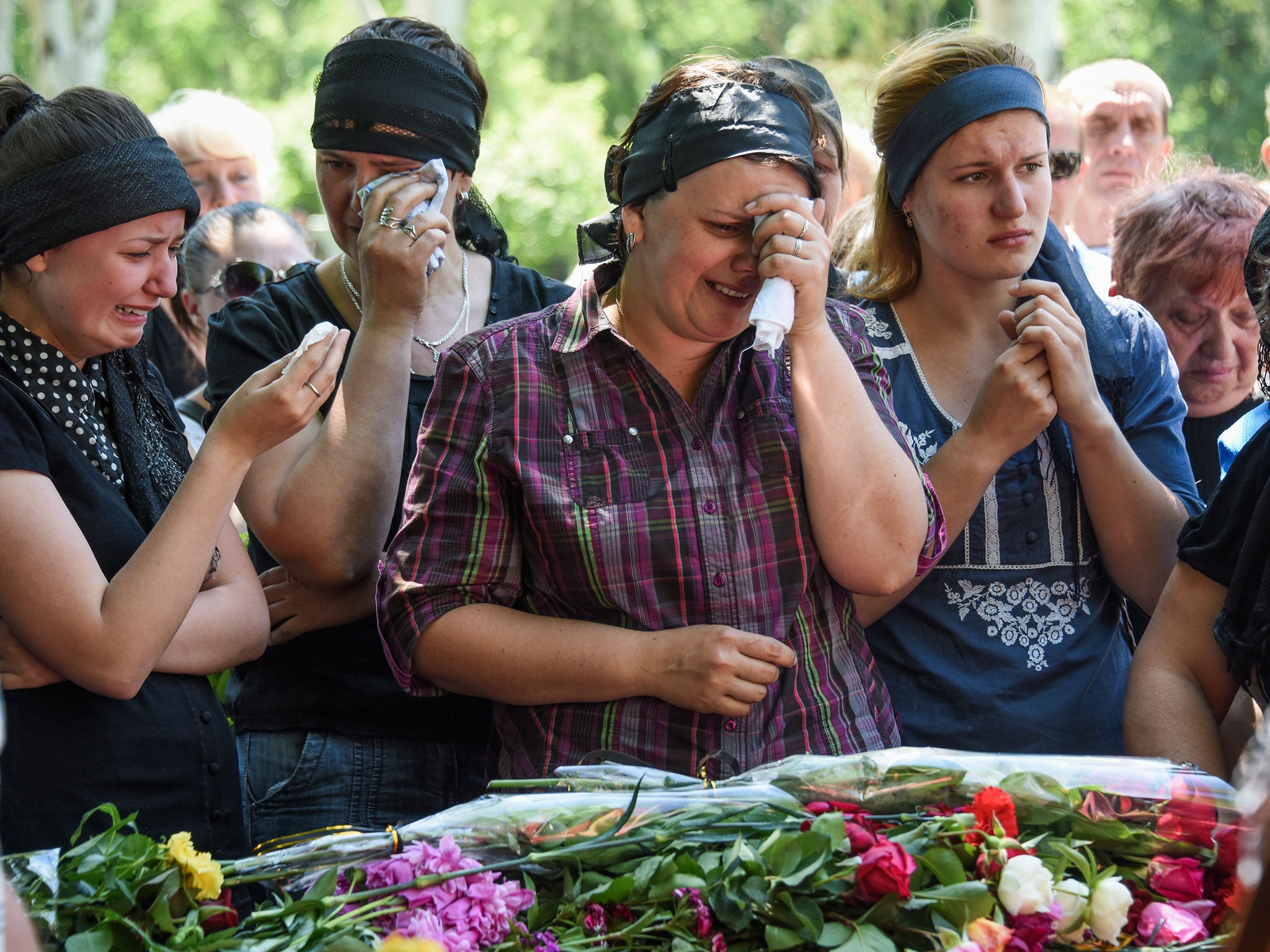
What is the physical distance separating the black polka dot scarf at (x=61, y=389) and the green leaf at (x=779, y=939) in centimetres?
137

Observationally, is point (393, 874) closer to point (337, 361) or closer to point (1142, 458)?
point (337, 361)

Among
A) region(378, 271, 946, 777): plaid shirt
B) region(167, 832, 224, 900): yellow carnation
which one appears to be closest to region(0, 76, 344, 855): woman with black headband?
region(378, 271, 946, 777): plaid shirt

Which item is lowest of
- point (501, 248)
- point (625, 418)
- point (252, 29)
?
point (625, 418)

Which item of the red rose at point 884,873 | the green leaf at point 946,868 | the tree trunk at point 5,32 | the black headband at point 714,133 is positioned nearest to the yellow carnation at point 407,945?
the red rose at point 884,873

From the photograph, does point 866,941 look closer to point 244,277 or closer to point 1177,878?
point 1177,878

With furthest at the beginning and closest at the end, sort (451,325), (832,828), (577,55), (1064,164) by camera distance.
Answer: (577,55) < (1064,164) < (451,325) < (832,828)

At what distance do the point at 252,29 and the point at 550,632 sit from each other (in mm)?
27080

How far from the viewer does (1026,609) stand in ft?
7.84

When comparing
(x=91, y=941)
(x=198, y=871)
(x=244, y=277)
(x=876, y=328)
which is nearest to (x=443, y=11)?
(x=244, y=277)

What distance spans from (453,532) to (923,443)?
3.15 feet

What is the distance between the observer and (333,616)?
7.86ft

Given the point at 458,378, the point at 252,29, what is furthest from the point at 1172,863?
the point at 252,29

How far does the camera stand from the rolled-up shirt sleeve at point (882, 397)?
2.16m

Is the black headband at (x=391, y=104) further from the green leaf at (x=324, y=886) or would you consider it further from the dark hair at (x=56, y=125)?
the green leaf at (x=324, y=886)
